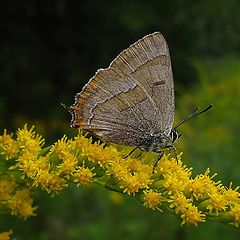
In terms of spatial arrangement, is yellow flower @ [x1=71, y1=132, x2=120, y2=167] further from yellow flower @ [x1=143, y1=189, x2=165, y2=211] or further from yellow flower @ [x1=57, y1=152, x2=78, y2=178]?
yellow flower @ [x1=143, y1=189, x2=165, y2=211]

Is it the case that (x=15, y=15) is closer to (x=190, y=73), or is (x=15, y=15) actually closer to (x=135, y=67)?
(x=190, y=73)

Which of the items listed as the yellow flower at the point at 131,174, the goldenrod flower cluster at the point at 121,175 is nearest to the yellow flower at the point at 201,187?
the goldenrod flower cluster at the point at 121,175

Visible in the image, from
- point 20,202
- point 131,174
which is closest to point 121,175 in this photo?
point 131,174

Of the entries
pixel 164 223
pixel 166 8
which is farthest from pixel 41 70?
pixel 164 223

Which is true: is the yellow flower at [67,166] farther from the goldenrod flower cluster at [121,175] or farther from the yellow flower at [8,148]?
the yellow flower at [8,148]

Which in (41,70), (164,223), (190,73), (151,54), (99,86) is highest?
(190,73)


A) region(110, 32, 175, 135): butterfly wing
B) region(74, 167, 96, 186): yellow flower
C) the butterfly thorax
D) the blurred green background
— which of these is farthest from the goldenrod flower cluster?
the blurred green background
